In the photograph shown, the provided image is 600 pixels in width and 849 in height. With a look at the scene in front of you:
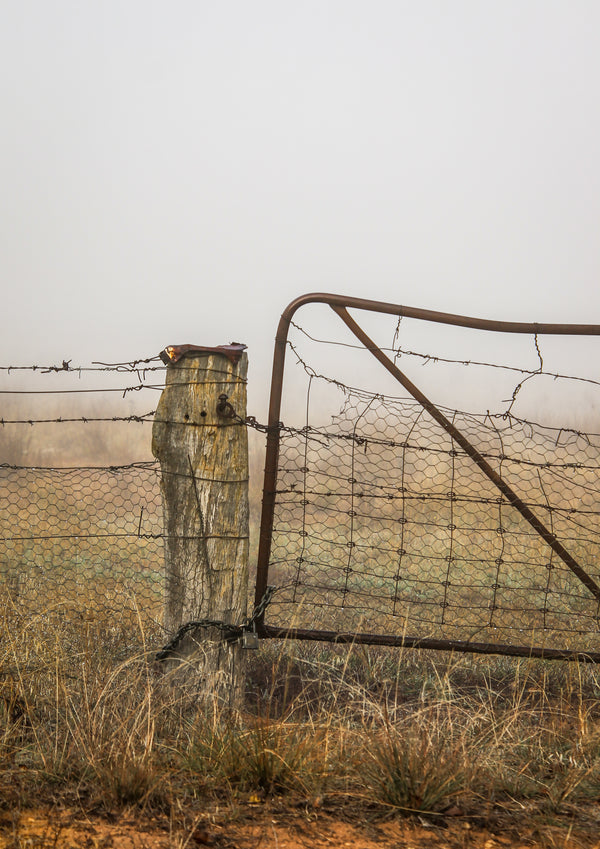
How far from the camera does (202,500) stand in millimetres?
3178

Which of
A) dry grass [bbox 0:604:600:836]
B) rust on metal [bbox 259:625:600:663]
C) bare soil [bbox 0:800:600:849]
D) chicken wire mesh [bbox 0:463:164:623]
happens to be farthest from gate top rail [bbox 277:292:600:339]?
bare soil [bbox 0:800:600:849]

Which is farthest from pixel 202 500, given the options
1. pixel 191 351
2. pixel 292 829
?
pixel 292 829

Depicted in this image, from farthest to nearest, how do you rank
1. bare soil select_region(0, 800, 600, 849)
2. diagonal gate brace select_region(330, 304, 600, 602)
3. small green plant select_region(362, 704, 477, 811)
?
diagonal gate brace select_region(330, 304, 600, 602), small green plant select_region(362, 704, 477, 811), bare soil select_region(0, 800, 600, 849)

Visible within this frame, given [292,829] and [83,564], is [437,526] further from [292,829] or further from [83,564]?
[83,564]

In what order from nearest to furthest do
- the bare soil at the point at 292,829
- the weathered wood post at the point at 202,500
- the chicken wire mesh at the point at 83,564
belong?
1. the bare soil at the point at 292,829
2. the weathered wood post at the point at 202,500
3. the chicken wire mesh at the point at 83,564

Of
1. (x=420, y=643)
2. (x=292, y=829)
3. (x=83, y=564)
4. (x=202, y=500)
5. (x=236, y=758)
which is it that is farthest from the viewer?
(x=83, y=564)

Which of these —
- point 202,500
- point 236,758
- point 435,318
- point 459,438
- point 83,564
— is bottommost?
point 83,564

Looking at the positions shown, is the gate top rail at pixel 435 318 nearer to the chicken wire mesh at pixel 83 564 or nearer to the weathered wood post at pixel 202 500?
the weathered wood post at pixel 202 500

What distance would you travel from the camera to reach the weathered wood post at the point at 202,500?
10.4 ft

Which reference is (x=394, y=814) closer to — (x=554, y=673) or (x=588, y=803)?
(x=588, y=803)

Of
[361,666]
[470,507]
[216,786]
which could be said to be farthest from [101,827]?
[470,507]

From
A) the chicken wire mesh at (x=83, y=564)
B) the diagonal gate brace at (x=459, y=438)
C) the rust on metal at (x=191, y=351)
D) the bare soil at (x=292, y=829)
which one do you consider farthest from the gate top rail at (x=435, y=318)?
the bare soil at (x=292, y=829)

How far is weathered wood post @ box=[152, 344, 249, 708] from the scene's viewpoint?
10.4 feet

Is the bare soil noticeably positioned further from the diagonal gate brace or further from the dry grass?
the diagonal gate brace
